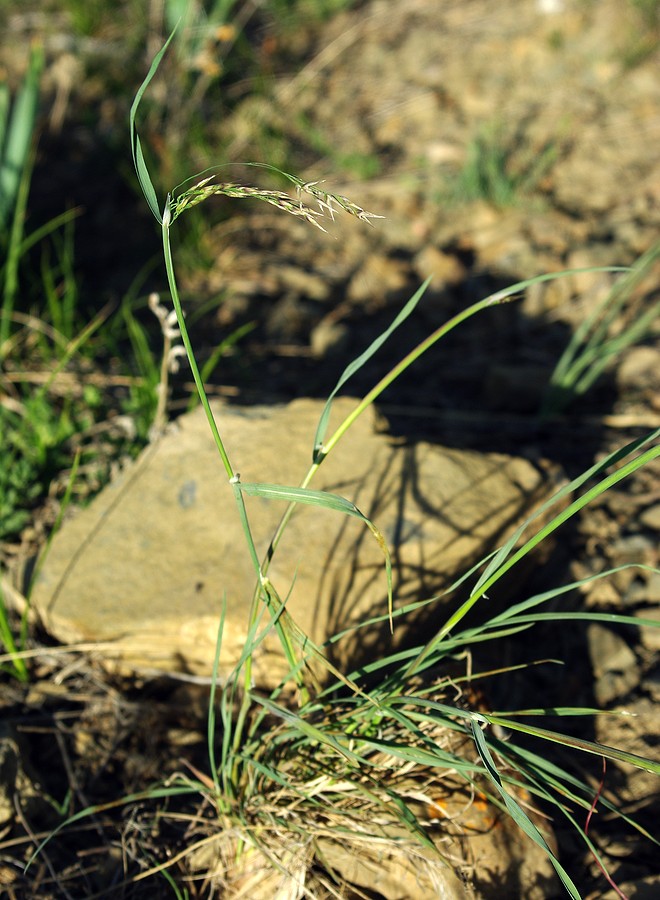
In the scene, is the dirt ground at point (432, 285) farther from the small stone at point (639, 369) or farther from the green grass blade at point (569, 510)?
the green grass blade at point (569, 510)

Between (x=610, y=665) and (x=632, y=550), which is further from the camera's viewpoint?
(x=632, y=550)

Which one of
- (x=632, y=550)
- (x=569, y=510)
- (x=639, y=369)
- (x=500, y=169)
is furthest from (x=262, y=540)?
(x=500, y=169)

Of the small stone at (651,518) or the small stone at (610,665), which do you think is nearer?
the small stone at (610,665)

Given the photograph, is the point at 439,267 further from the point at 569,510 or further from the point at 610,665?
the point at 569,510

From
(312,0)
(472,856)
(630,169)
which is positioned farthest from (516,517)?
(312,0)

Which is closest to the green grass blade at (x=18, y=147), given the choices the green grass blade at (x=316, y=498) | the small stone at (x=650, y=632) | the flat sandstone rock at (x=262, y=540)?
the flat sandstone rock at (x=262, y=540)

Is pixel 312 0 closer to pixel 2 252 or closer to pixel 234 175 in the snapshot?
pixel 234 175

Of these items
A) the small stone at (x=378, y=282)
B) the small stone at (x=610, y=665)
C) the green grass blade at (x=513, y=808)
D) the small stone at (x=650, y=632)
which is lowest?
the small stone at (x=610, y=665)

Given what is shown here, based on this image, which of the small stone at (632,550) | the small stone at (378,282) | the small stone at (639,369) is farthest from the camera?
the small stone at (378,282)
